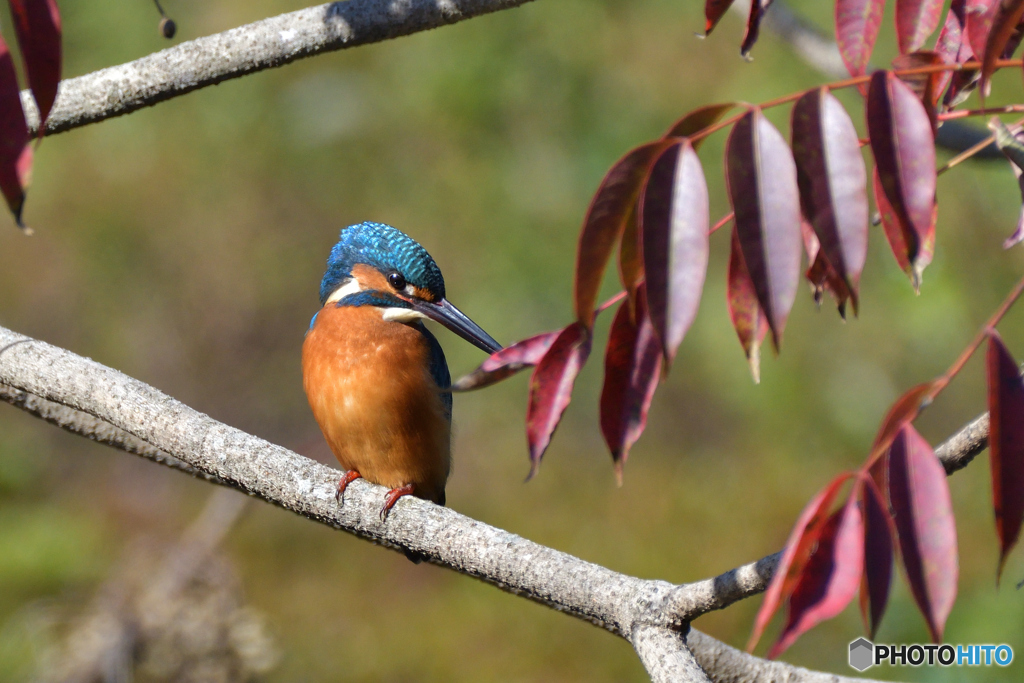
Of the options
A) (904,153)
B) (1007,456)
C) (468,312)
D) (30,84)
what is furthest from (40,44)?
(468,312)

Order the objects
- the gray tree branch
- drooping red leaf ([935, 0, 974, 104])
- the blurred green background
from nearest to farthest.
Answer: drooping red leaf ([935, 0, 974, 104]) → the gray tree branch → the blurred green background

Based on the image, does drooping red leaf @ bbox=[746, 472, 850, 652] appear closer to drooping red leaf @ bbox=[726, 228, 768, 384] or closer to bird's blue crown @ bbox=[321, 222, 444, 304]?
drooping red leaf @ bbox=[726, 228, 768, 384]

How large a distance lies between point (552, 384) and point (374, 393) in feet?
3.65

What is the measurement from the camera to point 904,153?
66 cm

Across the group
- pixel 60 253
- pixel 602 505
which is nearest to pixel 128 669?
pixel 602 505

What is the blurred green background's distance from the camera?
3.27 metres

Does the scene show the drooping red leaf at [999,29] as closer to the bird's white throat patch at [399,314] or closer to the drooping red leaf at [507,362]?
the drooping red leaf at [507,362]

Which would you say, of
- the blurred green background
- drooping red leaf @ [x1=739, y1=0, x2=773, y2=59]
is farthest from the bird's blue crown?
the blurred green background

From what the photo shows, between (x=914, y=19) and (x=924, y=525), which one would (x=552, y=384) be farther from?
(x=914, y=19)

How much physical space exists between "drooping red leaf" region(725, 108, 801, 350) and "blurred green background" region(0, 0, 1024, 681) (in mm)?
2367

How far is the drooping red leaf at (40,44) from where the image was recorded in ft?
2.41

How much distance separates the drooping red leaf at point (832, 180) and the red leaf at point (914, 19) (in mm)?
227

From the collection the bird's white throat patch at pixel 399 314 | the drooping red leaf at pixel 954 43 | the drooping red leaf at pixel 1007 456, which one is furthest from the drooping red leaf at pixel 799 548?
the bird's white throat patch at pixel 399 314

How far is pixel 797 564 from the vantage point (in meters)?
0.63
